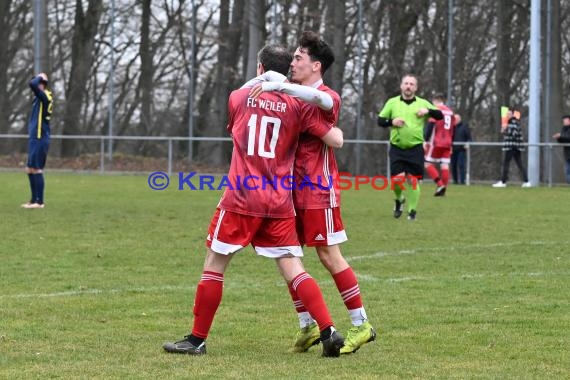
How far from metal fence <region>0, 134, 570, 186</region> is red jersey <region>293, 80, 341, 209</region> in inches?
804

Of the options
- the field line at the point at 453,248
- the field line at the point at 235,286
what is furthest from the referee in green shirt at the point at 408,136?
the field line at the point at 235,286

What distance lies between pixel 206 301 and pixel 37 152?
10.2 metres

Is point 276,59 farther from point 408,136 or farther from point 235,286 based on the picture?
point 408,136

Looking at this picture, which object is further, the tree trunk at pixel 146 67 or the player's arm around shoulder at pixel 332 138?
the tree trunk at pixel 146 67

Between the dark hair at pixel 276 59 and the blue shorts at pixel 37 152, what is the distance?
400 inches

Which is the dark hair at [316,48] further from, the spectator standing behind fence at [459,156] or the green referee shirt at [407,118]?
the spectator standing behind fence at [459,156]

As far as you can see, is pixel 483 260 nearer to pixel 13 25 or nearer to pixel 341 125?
pixel 341 125

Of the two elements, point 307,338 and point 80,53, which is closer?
point 307,338

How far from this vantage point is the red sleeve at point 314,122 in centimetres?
632

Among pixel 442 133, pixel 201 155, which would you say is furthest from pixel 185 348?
pixel 201 155

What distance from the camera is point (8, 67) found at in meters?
36.6

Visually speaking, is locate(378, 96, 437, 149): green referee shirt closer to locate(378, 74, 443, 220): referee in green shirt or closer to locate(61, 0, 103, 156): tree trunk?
locate(378, 74, 443, 220): referee in green shirt

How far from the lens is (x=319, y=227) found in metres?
6.49

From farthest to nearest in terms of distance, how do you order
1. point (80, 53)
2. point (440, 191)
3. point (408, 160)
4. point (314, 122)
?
point (80, 53)
point (440, 191)
point (408, 160)
point (314, 122)
